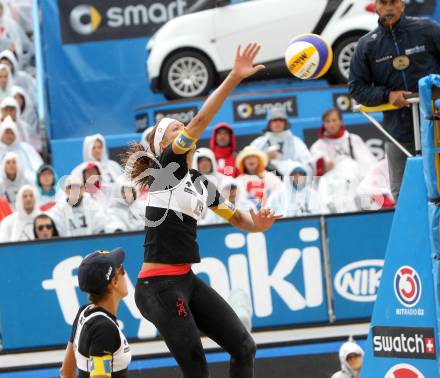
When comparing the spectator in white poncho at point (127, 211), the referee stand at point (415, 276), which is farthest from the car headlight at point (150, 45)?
the referee stand at point (415, 276)

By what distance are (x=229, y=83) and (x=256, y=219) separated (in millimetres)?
976

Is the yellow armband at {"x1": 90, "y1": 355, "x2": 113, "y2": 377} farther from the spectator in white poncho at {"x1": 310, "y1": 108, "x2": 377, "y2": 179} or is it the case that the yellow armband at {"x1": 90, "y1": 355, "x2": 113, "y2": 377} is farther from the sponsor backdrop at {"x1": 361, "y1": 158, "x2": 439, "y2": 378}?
the spectator in white poncho at {"x1": 310, "y1": 108, "x2": 377, "y2": 179}

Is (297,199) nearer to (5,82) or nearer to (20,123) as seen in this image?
(20,123)

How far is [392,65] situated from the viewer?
7934 millimetres

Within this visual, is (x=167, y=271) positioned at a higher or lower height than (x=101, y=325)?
higher

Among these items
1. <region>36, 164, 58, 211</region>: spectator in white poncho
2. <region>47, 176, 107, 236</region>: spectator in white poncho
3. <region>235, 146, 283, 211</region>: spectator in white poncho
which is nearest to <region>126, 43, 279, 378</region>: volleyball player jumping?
<region>235, 146, 283, 211</region>: spectator in white poncho

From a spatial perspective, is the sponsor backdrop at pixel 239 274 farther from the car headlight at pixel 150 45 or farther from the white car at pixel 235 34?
the car headlight at pixel 150 45

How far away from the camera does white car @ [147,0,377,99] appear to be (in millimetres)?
15883

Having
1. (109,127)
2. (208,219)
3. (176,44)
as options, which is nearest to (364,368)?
A: (208,219)

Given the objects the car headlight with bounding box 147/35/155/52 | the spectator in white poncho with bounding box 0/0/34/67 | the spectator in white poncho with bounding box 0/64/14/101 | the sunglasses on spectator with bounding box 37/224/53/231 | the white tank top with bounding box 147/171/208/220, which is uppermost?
the spectator in white poncho with bounding box 0/0/34/67

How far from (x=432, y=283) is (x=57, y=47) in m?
11.0

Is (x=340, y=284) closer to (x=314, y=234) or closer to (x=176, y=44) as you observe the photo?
(x=314, y=234)

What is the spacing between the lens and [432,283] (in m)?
6.85

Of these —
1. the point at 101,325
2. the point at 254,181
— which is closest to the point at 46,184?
the point at 254,181
